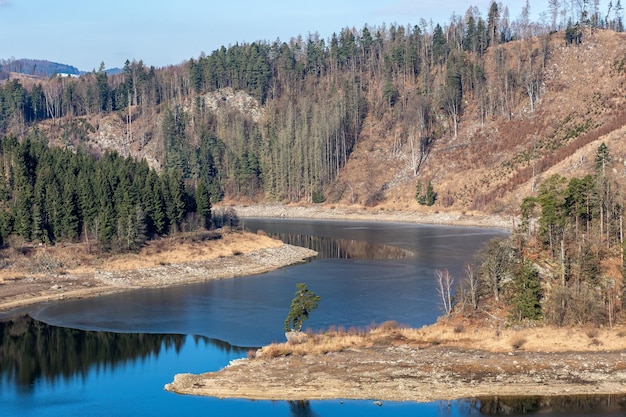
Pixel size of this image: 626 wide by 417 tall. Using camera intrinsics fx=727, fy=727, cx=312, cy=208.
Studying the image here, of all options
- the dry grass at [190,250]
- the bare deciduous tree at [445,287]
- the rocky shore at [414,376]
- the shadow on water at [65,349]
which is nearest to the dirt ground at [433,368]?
the rocky shore at [414,376]

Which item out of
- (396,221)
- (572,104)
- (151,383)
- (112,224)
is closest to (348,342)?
(151,383)

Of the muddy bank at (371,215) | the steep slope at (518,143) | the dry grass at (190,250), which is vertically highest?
the steep slope at (518,143)

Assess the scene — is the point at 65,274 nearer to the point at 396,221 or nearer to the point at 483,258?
the point at 483,258

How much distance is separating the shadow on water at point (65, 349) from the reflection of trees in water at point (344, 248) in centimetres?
4739

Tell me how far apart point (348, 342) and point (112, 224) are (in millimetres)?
51784

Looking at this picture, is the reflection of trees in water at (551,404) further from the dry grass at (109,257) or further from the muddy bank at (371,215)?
the muddy bank at (371,215)

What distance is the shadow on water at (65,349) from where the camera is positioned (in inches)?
2093

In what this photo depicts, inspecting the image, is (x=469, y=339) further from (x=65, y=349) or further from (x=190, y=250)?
(x=190, y=250)

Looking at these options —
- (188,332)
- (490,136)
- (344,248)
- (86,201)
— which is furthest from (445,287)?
(490,136)

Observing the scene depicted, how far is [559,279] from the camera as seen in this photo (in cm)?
6012

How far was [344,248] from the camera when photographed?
113812 mm

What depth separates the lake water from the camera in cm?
4403

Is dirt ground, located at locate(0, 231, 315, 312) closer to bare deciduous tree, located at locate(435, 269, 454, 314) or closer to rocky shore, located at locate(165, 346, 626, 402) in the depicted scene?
bare deciduous tree, located at locate(435, 269, 454, 314)

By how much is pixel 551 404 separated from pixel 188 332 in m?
31.8
